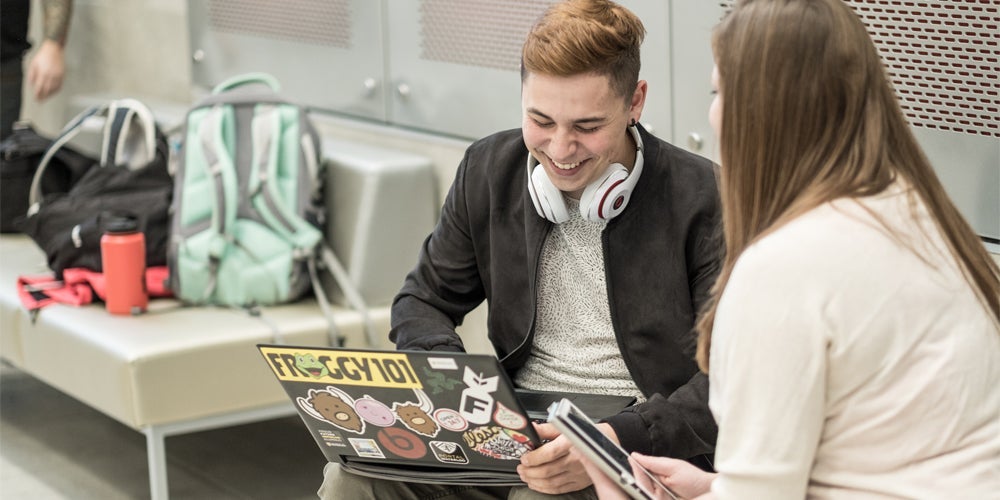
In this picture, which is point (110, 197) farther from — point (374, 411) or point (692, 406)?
point (692, 406)

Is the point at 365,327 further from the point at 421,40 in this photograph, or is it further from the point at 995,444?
the point at 995,444

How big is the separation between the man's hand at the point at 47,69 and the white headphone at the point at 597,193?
294 cm

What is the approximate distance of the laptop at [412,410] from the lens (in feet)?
5.93

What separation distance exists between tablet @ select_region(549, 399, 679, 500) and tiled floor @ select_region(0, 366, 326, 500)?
6.78 ft

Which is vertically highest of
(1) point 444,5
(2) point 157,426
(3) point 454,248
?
(1) point 444,5

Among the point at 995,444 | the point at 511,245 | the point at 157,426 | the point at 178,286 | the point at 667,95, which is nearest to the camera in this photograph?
the point at 995,444

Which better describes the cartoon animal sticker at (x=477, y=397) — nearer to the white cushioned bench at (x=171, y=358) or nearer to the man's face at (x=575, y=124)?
the man's face at (x=575, y=124)

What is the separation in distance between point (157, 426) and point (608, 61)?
1.73m

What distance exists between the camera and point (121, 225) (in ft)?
11.3

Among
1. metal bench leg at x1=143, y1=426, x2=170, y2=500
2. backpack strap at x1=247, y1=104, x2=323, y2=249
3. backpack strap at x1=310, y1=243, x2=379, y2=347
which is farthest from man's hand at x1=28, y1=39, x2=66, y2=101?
metal bench leg at x1=143, y1=426, x2=170, y2=500

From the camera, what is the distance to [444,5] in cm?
357

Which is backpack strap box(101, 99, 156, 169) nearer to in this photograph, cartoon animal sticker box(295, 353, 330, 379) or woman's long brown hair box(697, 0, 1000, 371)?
cartoon animal sticker box(295, 353, 330, 379)

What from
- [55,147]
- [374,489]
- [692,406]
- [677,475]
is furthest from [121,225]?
[677,475]

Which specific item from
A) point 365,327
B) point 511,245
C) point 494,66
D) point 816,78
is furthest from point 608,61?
point 365,327
